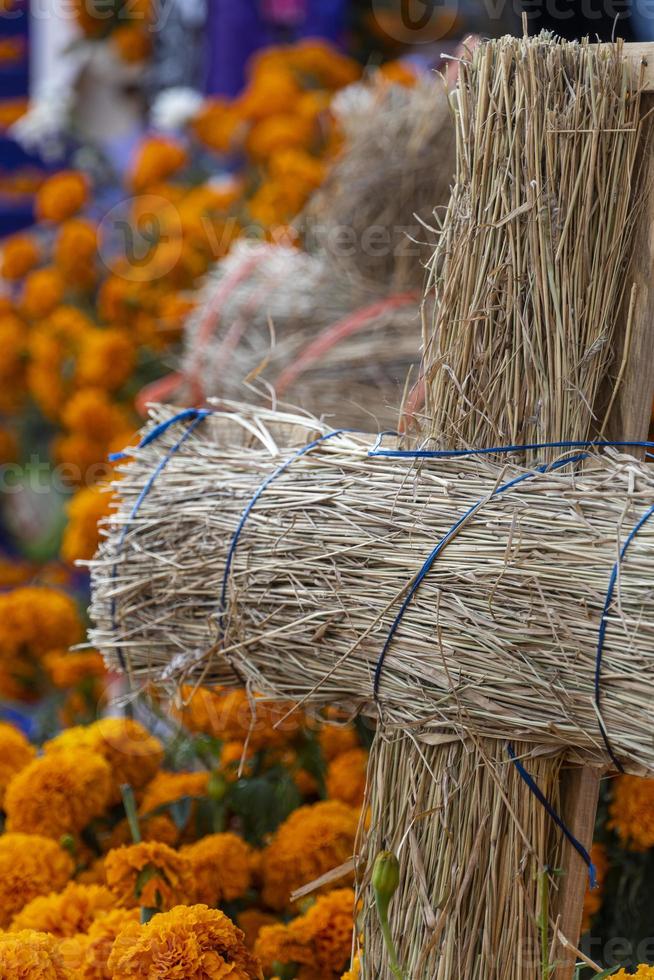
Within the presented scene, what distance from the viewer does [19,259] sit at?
2.59 meters

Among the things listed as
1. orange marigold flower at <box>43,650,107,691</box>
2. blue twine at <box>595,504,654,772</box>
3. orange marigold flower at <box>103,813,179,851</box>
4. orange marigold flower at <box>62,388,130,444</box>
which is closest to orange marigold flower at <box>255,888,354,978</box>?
orange marigold flower at <box>103,813,179,851</box>

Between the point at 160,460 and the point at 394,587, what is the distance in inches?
12.9

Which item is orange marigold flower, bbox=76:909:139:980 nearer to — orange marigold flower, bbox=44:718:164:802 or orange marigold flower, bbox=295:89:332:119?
orange marigold flower, bbox=44:718:164:802

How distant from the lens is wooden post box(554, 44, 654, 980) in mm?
814

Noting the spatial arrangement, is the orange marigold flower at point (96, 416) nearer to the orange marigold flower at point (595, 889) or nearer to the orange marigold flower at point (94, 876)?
the orange marigold flower at point (94, 876)

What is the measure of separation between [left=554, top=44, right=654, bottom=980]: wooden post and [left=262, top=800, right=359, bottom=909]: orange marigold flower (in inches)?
12.0

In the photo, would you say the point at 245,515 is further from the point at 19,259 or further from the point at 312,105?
the point at 19,259

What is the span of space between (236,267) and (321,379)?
39 centimetres

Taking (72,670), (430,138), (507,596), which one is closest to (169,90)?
(430,138)

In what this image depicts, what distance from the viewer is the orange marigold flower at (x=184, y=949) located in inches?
31.8

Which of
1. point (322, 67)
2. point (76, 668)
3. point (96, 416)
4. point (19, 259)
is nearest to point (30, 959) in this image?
point (76, 668)

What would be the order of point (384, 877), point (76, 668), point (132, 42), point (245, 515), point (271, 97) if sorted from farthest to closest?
point (132, 42) < point (271, 97) < point (76, 668) < point (245, 515) < point (384, 877)

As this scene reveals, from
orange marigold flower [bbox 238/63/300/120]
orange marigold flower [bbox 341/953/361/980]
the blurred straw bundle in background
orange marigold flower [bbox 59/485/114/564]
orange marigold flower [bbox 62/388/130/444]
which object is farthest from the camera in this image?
orange marigold flower [bbox 238/63/300/120]

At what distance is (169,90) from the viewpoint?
3182mm
